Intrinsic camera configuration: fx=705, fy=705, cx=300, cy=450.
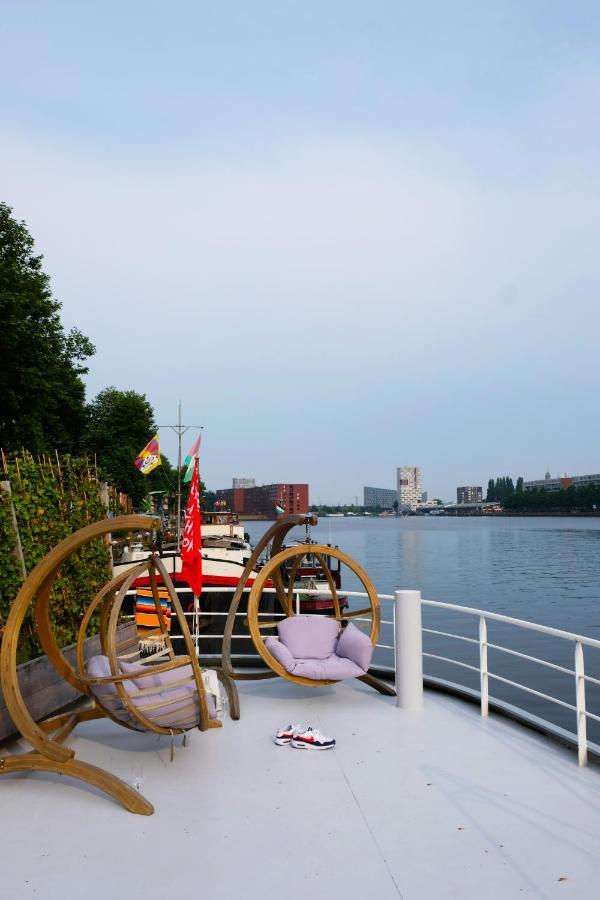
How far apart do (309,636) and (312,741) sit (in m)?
1.82

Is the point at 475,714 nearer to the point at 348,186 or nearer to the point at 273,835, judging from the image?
the point at 273,835

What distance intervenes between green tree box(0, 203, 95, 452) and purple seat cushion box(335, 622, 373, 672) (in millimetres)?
21104

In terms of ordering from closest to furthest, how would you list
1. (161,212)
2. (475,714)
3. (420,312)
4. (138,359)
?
1. (475,714)
2. (161,212)
3. (420,312)
4. (138,359)

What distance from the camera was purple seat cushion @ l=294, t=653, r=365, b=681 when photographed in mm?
6254

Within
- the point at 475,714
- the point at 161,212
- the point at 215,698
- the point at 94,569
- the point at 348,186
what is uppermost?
the point at 161,212

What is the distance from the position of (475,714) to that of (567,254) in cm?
2020

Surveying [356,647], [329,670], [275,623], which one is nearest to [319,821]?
[329,670]

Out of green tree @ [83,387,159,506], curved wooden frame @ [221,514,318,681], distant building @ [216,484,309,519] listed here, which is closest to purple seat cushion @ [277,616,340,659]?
curved wooden frame @ [221,514,318,681]

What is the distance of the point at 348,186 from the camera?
42.7 feet

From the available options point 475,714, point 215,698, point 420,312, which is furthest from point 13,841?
point 420,312

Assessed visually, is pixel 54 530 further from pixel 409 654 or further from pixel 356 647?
pixel 409 654

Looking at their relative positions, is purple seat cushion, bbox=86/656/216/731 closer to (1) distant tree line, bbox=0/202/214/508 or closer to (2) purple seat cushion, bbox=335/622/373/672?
(2) purple seat cushion, bbox=335/622/373/672

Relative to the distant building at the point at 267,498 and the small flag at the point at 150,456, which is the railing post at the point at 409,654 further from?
the distant building at the point at 267,498

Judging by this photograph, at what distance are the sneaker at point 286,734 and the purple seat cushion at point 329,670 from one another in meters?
0.83
